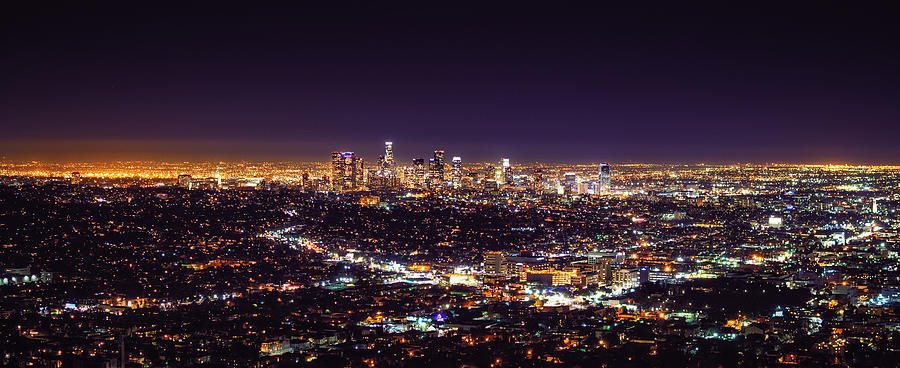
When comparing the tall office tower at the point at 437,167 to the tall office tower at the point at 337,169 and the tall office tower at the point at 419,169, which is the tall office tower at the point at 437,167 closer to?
the tall office tower at the point at 419,169

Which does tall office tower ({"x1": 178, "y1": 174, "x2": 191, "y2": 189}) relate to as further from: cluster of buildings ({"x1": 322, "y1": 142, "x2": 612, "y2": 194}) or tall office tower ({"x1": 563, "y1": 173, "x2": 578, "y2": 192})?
tall office tower ({"x1": 563, "y1": 173, "x2": 578, "y2": 192})

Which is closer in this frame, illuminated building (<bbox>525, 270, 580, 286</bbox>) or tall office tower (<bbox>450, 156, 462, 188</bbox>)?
illuminated building (<bbox>525, 270, 580, 286</bbox>)

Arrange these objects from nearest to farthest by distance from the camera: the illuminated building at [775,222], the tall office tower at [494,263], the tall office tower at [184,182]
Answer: the tall office tower at [494,263], the illuminated building at [775,222], the tall office tower at [184,182]

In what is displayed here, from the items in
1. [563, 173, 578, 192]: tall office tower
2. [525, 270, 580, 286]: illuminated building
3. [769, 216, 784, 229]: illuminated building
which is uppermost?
[563, 173, 578, 192]: tall office tower

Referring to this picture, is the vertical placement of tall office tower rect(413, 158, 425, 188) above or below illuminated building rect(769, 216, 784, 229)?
above

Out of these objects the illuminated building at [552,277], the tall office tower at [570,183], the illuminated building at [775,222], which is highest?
the tall office tower at [570,183]

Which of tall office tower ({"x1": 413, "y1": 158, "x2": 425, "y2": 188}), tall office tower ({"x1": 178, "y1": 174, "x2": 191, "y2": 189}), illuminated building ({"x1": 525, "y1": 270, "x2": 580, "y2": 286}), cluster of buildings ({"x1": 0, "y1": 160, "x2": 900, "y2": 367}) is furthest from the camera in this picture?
tall office tower ({"x1": 413, "y1": 158, "x2": 425, "y2": 188})

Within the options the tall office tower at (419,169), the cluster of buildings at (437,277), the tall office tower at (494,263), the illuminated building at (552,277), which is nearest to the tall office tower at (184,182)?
the cluster of buildings at (437,277)

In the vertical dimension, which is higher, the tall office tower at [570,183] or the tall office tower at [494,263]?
the tall office tower at [570,183]

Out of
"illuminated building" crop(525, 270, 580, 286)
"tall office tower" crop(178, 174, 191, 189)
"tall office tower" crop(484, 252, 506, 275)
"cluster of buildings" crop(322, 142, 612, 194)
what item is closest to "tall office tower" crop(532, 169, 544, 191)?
"cluster of buildings" crop(322, 142, 612, 194)
